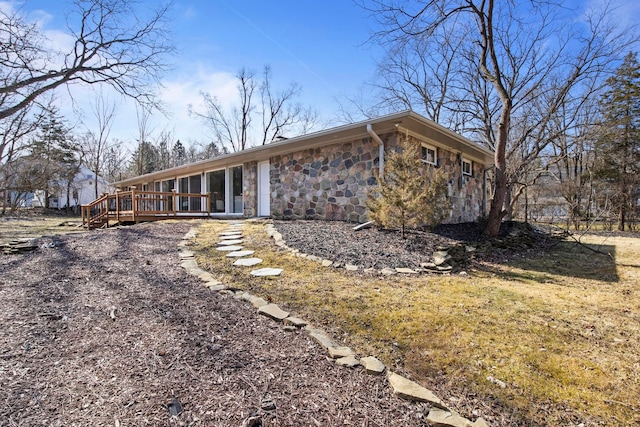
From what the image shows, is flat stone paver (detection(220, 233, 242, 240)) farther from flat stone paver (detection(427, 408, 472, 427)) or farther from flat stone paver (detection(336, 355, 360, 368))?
flat stone paver (detection(427, 408, 472, 427))

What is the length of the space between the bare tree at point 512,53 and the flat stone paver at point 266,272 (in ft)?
18.9

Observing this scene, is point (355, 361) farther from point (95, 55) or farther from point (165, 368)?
point (95, 55)

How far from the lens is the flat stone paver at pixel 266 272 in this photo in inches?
156

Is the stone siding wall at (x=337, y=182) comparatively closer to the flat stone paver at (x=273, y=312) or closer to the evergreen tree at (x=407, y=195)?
the evergreen tree at (x=407, y=195)

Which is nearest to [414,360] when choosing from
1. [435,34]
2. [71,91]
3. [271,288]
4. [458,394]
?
[458,394]

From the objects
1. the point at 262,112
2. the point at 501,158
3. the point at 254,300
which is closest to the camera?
the point at 254,300

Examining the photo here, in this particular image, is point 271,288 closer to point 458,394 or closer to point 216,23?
point 458,394

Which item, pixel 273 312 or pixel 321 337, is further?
pixel 273 312

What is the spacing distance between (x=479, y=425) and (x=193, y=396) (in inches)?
58.2

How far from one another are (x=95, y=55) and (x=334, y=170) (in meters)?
8.59

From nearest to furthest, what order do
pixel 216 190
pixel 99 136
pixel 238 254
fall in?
pixel 238 254 < pixel 216 190 < pixel 99 136

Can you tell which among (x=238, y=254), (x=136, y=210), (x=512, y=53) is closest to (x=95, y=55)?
(x=136, y=210)

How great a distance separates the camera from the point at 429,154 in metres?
8.19

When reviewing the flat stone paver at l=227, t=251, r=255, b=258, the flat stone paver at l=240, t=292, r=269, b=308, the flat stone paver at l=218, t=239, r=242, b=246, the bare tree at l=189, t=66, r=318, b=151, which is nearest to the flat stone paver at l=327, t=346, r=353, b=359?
the flat stone paver at l=240, t=292, r=269, b=308
